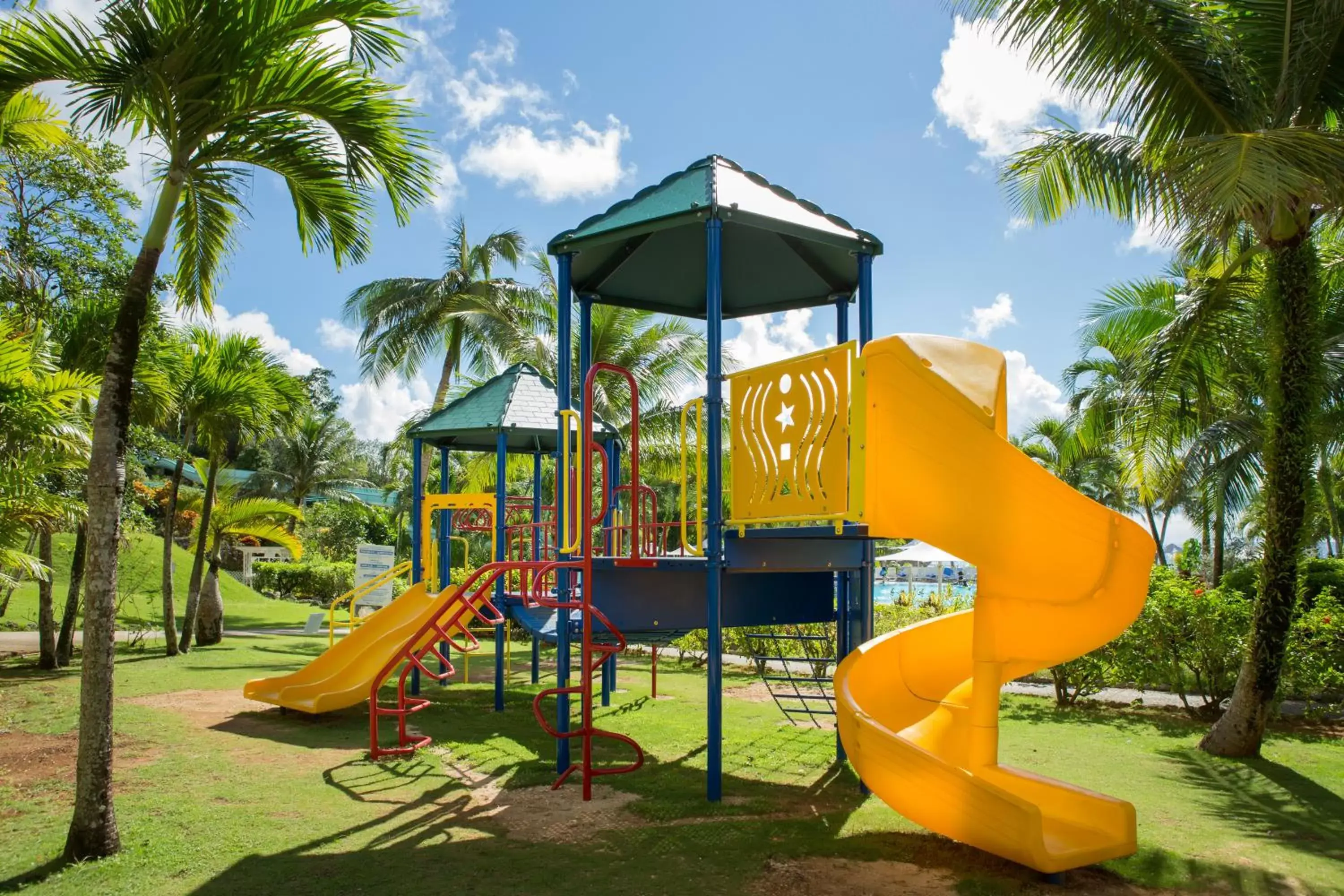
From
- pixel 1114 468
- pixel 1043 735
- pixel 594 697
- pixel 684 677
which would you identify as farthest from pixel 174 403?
pixel 1114 468

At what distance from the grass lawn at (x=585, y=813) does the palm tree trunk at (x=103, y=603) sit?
214mm

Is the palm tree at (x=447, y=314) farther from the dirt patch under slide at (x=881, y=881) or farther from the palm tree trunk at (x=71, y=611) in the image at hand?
the dirt patch under slide at (x=881, y=881)

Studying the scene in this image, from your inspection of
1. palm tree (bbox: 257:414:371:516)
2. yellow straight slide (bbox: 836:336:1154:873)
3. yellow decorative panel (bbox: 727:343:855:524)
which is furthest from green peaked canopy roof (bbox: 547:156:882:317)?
palm tree (bbox: 257:414:371:516)

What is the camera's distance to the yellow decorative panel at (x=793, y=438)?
633cm

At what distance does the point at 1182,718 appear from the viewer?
1093 centimetres

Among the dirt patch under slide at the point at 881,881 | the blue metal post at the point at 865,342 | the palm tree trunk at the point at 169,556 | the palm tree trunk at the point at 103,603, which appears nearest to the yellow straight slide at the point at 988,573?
the dirt patch under slide at the point at 881,881

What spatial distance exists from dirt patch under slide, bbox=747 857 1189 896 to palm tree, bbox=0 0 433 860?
3.76m

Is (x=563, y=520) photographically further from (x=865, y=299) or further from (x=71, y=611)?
(x=71, y=611)

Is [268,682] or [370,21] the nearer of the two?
[370,21]

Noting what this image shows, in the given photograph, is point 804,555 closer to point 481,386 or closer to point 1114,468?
point 481,386

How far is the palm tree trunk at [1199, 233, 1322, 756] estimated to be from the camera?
8609mm

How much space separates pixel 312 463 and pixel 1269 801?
47.0 m

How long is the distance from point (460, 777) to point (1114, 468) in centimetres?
3759

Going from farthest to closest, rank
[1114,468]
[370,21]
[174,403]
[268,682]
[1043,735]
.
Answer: [1114,468]
[174,403]
[268,682]
[1043,735]
[370,21]
